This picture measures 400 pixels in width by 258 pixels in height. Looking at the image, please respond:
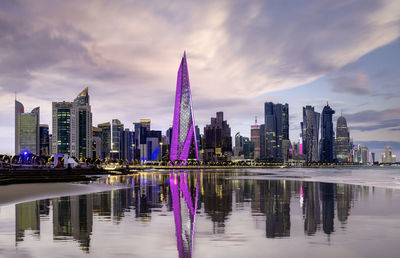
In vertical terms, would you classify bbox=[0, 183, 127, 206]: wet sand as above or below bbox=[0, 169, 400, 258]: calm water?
below

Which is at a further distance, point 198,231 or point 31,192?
point 31,192

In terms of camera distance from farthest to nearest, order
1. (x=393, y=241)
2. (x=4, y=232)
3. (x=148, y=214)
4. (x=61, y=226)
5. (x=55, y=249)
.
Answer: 1. (x=148, y=214)
2. (x=61, y=226)
3. (x=4, y=232)
4. (x=393, y=241)
5. (x=55, y=249)

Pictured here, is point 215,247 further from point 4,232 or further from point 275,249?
point 4,232

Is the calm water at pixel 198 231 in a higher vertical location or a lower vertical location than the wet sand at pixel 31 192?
higher

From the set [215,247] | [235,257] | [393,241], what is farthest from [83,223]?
[393,241]

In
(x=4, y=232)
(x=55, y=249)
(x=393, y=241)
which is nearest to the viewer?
(x=55, y=249)

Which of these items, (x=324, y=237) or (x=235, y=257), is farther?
(x=324, y=237)

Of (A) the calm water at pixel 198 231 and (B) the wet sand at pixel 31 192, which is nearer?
(A) the calm water at pixel 198 231

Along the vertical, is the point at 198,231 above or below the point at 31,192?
above

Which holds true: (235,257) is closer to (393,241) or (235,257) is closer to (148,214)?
(393,241)

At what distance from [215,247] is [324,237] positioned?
5.52 meters

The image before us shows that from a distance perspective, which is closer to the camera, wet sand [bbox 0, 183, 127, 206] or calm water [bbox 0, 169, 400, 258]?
calm water [bbox 0, 169, 400, 258]

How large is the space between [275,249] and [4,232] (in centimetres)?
1250

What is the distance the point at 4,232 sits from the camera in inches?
730
